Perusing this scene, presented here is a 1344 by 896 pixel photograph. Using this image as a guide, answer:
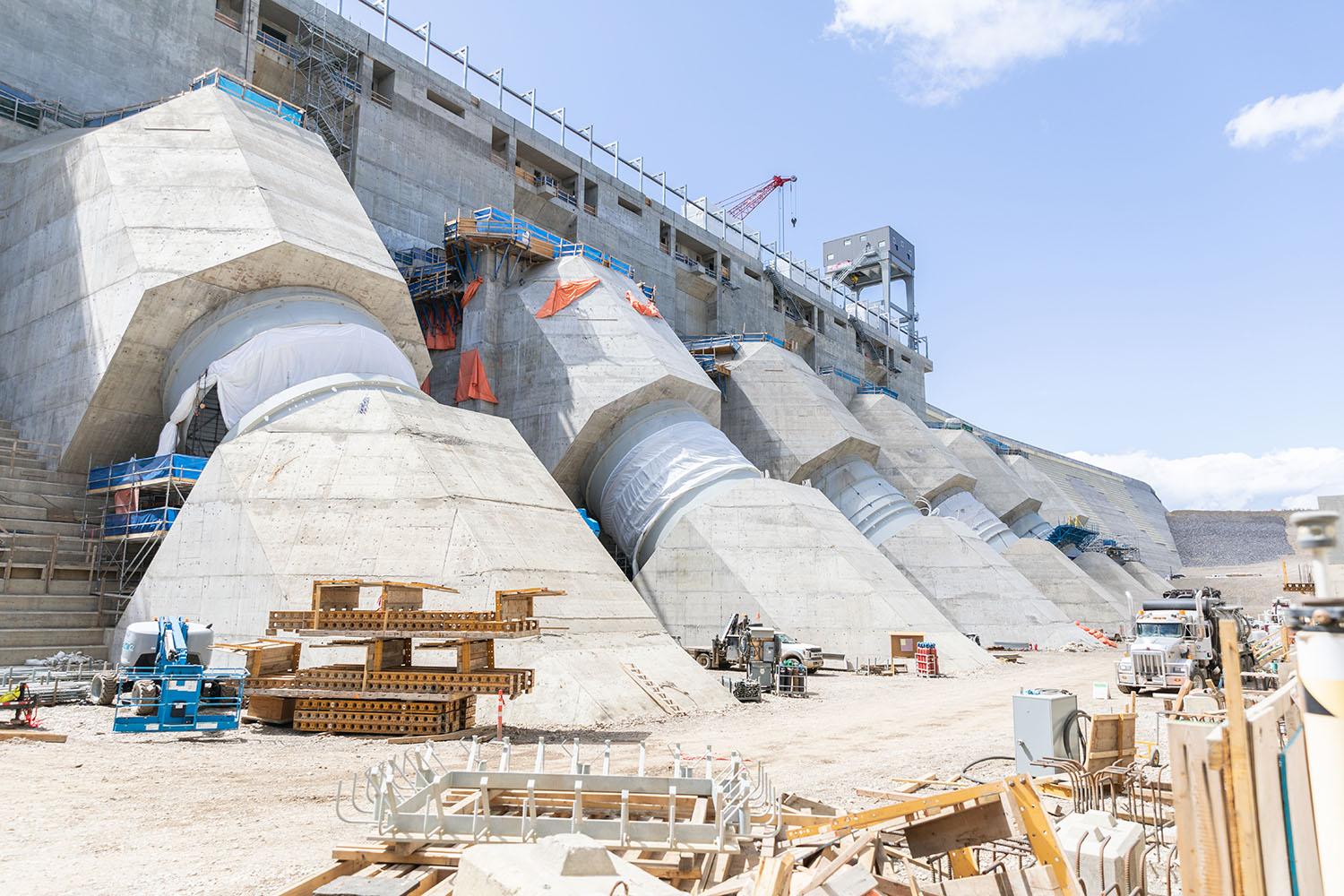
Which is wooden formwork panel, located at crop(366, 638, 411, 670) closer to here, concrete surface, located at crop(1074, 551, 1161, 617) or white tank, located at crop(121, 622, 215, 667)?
white tank, located at crop(121, 622, 215, 667)

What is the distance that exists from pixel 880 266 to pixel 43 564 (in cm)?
6651

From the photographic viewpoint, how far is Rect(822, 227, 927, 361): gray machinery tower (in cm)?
7469

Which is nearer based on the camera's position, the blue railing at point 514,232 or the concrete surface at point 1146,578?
the blue railing at point 514,232

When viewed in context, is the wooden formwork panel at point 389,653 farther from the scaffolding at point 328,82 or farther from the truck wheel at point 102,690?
the scaffolding at point 328,82

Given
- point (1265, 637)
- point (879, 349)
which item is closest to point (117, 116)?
point (1265, 637)

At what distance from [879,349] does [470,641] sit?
201 ft

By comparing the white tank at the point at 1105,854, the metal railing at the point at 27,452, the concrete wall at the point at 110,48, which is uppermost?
the concrete wall at the point at 110,48

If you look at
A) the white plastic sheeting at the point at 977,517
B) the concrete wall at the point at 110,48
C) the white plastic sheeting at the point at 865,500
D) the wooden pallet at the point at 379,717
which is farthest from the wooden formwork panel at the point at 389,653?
the white plastic sheeting at the point at 977,517

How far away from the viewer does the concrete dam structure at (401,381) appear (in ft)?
60.0

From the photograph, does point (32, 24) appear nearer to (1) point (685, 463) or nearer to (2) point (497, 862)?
(1) point (685, 463)

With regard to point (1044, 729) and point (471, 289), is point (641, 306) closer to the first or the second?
point (471, 289)

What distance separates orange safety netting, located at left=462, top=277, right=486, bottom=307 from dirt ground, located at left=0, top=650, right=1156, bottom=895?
20946 mm

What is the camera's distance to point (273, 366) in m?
22.5

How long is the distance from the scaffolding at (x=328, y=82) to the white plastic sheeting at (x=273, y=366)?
14.7 meters
